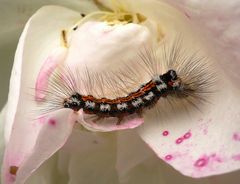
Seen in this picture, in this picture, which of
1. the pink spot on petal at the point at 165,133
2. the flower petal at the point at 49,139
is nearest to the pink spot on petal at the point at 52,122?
the flower petal at the point at 49,139

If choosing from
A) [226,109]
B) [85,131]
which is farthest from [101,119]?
[226,109]

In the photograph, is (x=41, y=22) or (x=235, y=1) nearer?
(x=235, y=1)

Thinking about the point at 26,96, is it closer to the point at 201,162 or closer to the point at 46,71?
the point at 46,71

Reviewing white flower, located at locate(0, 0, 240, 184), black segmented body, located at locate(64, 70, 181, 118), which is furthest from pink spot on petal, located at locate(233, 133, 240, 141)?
black segmented body, located at locate(64, 70, 181, 118)

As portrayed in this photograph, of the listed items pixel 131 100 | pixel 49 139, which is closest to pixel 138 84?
pixel 131 100

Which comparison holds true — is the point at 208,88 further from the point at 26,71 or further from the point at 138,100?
the point at 26,71

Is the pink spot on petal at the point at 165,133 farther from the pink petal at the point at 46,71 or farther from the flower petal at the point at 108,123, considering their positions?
the pink petal at the point at 46,71

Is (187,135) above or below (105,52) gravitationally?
below
